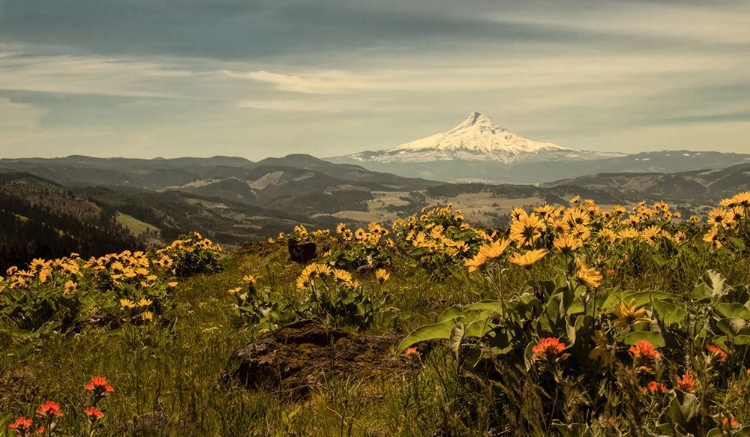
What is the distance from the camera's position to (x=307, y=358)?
4.89m

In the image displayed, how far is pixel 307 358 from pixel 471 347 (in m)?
2.35

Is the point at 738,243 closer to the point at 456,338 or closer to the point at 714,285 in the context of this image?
the point at 714,285

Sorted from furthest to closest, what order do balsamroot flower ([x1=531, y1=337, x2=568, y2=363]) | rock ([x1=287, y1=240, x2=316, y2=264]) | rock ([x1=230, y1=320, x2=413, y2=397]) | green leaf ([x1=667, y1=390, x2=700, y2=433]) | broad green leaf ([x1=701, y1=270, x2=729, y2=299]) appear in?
rock ([x1=287, y1=240, x2=316, y2=264])
rock ([x1=230, y1=320, x2=413, y2=397])
broad green leaf ([x1=701, y1=270, x2=729, y2=299])
balsamroot flower ([x1=531, y1=337, x2=568, y2=363])
green leaf ([x1=667, y1=390, x2=700, y2=433])

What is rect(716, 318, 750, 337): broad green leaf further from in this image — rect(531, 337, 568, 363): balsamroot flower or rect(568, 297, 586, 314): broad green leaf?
→ rect(531, 337, 568, 363): balsamroot flower

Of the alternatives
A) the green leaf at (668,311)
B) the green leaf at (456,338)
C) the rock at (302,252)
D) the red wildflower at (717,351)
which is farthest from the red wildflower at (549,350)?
the rock at (302,252)

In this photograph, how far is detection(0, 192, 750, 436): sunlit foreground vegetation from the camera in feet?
7.47

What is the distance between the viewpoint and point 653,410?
7.14 feet

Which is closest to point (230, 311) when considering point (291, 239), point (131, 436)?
point (131, 436)

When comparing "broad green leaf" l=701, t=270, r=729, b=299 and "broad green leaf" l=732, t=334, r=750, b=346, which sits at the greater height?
"broad green leaf" l=701, t=270, r=729, b=299

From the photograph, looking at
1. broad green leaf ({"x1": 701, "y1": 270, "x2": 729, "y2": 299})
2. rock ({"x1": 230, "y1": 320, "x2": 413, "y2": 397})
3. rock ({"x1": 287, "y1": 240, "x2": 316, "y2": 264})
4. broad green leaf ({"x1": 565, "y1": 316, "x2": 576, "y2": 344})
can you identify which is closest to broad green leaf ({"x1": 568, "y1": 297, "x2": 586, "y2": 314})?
broad green leaf ({"x1": 565, "y1": 316, "x2": 576, "y2": 344})

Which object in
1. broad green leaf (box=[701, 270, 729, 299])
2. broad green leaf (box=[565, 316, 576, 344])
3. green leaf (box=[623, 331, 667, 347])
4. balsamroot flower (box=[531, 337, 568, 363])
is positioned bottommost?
green leaf (box=[623, 331, 667, 347])

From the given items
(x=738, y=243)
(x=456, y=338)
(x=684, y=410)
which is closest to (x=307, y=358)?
(x=456, y=338)

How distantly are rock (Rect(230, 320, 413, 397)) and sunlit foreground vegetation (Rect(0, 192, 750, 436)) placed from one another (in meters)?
0.24

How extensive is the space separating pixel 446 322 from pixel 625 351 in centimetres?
111
